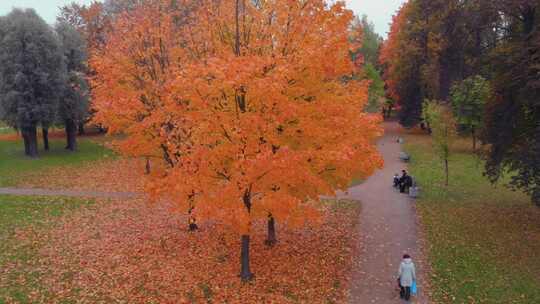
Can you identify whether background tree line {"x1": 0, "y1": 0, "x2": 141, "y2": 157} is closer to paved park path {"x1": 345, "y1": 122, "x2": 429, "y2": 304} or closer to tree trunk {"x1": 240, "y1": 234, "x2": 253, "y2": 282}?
paved park path {"x1": 345, "y1": 122, "x2": 429, "y2": 304}

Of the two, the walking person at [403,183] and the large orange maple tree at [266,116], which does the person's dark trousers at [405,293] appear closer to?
the large orange maple tree at [266,116]

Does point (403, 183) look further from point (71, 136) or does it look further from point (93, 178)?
point (71, 136)

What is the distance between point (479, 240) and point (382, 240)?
3544 millimetres

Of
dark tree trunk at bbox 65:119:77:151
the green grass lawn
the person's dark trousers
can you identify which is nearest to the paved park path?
the person's dark trousers

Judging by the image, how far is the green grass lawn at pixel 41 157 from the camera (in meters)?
26.8

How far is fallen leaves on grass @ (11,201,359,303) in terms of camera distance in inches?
441

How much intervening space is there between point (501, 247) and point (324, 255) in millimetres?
6406

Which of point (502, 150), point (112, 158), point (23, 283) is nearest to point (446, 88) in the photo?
point (502, 150)

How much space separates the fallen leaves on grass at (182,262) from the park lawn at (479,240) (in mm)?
3079

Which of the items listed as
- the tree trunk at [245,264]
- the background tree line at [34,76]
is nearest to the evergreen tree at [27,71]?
the background tree line at [34,76]

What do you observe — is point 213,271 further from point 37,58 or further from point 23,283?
point 37,58

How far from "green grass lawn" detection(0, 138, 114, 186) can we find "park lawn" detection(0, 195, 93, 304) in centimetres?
493

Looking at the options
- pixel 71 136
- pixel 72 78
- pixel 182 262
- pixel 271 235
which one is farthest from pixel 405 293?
pixel 71 136

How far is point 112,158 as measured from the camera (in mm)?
33094
